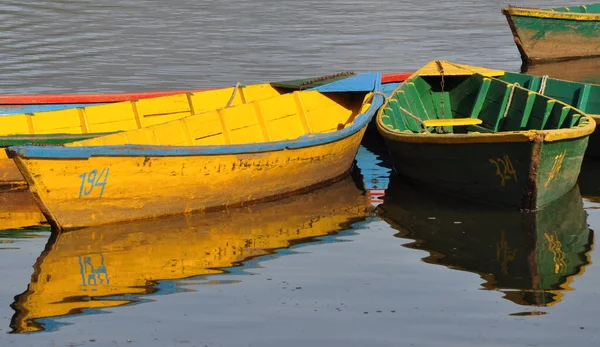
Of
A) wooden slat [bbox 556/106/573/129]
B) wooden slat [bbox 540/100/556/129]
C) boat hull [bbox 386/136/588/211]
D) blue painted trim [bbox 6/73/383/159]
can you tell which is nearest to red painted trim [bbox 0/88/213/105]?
blue painted trim [bbox 6/73/383/159]

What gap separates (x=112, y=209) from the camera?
38.1ft

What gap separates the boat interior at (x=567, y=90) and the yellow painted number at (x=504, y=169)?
3477 millimetres

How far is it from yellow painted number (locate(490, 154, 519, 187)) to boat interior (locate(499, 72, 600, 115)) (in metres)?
3.48

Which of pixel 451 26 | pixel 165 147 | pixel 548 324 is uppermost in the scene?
pixel 451 26

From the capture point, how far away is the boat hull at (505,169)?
1179 cm

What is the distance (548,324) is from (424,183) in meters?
4.68

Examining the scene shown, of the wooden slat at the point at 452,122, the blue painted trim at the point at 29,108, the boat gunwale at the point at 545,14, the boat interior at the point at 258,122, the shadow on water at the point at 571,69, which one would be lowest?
the wooden slat at the point at 452,122

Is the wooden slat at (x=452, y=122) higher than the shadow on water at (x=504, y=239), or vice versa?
the wooden slat at (x=452, y=122)

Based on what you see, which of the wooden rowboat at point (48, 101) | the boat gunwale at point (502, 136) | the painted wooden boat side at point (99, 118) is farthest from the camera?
the wooden rowboat at point (48, 101)

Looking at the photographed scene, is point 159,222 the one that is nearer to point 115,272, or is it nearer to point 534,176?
point 115,272

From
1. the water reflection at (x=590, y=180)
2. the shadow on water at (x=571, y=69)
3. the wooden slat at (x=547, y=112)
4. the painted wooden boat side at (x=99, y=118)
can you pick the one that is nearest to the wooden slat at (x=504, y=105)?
the wooden slat at (x=547, y=112)

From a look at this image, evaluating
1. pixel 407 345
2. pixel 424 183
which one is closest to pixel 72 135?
pixel 424 183

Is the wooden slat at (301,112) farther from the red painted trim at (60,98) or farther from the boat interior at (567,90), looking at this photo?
the boat interior at (567,90)

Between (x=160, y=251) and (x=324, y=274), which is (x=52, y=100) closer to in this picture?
(x=160, y=251)
